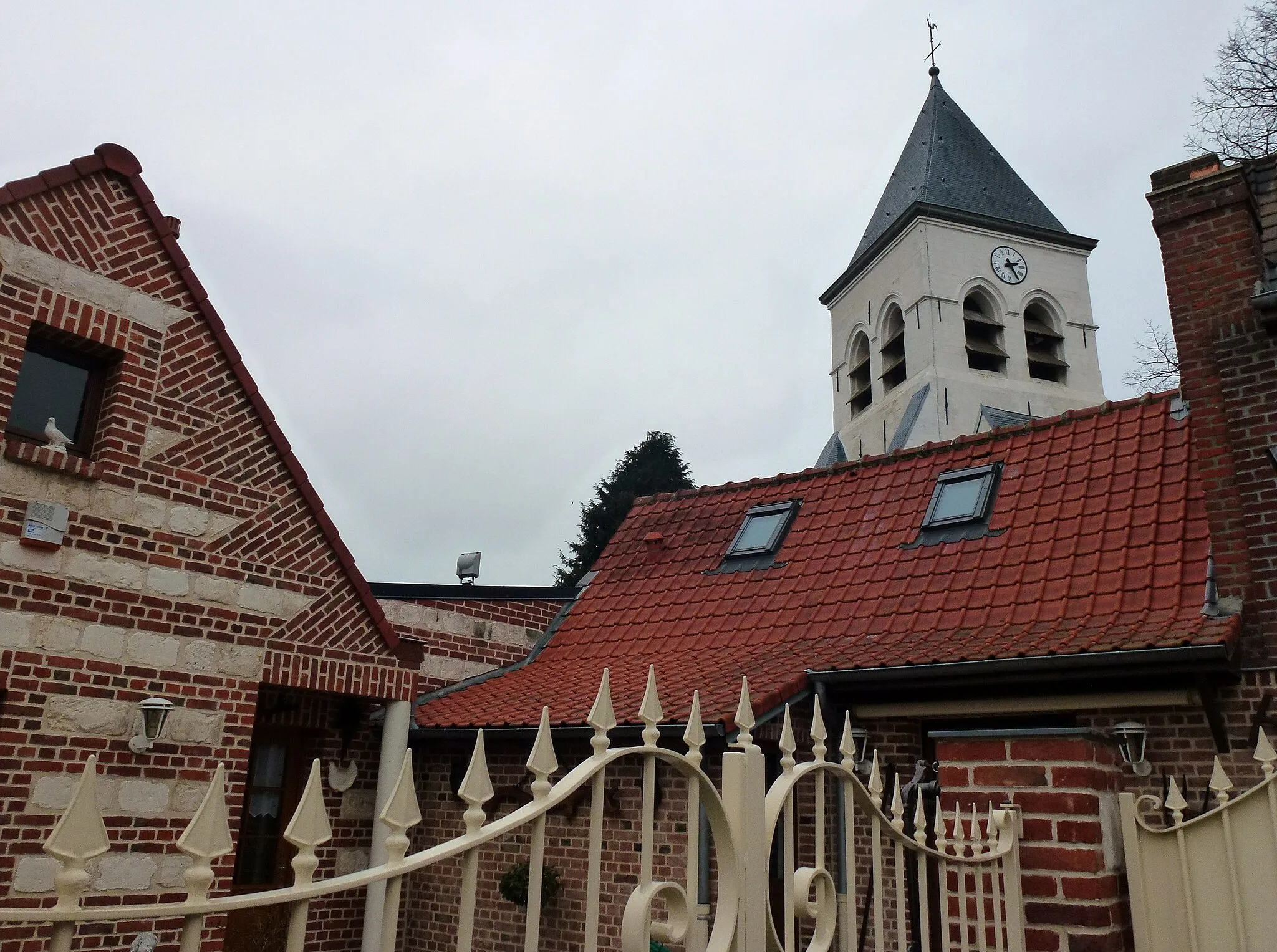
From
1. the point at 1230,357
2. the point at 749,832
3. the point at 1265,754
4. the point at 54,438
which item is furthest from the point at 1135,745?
the point at 54,438

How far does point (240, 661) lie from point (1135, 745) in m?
6.48

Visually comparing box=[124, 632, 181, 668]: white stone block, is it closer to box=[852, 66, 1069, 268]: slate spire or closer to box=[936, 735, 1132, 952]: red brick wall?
box=[936, 735, 1132, 952]: red brick wall

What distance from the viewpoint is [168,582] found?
6.70 meters

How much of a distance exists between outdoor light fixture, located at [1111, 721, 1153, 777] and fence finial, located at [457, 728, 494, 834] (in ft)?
19.6

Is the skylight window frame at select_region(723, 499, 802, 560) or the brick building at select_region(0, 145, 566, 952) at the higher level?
the skylight window frame at select_region(723, 499, 802, 560)

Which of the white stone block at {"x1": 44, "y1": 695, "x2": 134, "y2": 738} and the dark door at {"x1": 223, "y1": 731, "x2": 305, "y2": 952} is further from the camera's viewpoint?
the dark door at {"x1": 223, "y1": 731, "x2": 305, "y2": 952}

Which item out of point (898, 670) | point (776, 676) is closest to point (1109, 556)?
point (898, 670)

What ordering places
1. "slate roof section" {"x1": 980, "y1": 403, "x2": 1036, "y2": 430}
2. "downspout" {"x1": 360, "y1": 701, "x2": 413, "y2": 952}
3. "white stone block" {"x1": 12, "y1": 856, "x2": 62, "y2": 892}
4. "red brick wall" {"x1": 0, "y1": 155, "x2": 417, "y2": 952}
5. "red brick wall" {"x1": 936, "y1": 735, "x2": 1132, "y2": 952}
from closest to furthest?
"red brick wall" {"x1": 936, "y1": 735, "x2": 1132, "y2": 952}
"white stone block" {"x1": 12, "y1": 856, "x2": 62, "y2": 892}
"red brick wall" {"x1": 0, "y1": 155, "x2": 417, "y2": 952}
"downspout" {"x1": 360, "y1": 701, "x2": 413, "y2": 952}
"slate roof section" {"x1": 980, "y1": 403, "x2": 1036, "y2": 430}

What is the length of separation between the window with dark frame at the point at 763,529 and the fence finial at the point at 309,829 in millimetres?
9497

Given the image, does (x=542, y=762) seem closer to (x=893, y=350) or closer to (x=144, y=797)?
(x=144, y=797)

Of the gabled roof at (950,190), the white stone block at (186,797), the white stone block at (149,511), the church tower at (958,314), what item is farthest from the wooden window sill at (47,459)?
the gabled roof at (950,190)

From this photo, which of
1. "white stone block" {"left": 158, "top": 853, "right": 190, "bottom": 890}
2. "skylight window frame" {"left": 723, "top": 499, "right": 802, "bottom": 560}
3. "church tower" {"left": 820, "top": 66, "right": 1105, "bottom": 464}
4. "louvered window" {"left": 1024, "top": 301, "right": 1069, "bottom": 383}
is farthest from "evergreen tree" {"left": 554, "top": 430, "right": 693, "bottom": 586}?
"white stone block" {"left": 158, "top": 853, "right": 190, "bottom": 890}

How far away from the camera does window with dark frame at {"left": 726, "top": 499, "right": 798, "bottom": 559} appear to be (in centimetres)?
1087

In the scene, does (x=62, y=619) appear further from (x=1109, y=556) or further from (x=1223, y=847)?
(x=1109, y=556)
